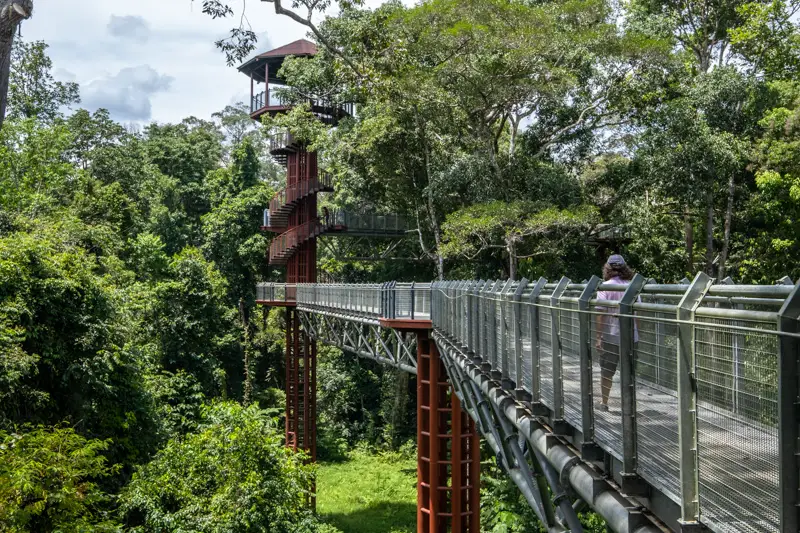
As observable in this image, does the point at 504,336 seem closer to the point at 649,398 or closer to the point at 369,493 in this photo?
the point at 649,398

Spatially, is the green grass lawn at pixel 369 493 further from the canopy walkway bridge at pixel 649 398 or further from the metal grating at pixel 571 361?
the metal grating at pixel 571 361

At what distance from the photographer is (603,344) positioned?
445cm

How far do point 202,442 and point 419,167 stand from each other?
1577 centimetres

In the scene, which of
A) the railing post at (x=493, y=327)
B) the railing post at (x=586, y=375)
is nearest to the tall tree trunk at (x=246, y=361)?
the railing post at (x=493, y=327)

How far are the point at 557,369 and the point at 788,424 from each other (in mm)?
2987

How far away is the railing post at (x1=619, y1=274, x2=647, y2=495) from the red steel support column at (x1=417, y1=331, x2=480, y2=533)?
11.9 m

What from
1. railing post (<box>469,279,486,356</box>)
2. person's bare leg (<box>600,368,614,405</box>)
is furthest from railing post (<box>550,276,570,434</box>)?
railing post (<box>469,279,486,356</box>)

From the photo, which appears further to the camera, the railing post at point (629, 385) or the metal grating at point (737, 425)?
the railing post at point (629, 385)

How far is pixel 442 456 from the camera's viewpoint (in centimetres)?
1648

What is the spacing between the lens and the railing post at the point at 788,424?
2344 millimetres

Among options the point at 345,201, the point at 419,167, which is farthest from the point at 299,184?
the point at 419,167

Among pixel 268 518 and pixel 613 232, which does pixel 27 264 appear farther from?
pixel 613 232

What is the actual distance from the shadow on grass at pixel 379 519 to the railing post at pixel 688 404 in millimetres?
22307

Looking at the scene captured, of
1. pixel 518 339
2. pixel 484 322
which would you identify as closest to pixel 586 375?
pixel 518 339
